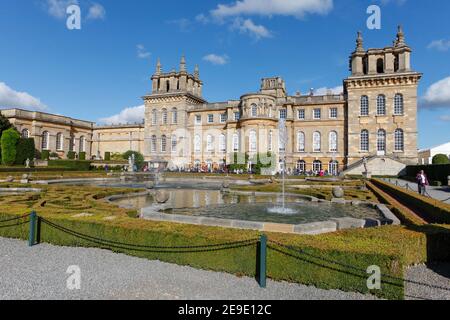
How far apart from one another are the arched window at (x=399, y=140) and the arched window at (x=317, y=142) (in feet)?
30.4

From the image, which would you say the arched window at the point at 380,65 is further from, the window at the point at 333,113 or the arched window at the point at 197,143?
the arched window at the point at 197,143

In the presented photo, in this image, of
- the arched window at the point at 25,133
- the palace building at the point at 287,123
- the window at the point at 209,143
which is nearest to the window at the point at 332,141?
the palace building at the point at 287,123

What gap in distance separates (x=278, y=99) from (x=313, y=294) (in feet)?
142

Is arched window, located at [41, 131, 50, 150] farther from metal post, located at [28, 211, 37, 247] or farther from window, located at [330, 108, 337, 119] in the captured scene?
metal post, located at [28, 211, 37, 247]

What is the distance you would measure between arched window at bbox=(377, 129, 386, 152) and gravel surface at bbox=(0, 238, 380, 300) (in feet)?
127

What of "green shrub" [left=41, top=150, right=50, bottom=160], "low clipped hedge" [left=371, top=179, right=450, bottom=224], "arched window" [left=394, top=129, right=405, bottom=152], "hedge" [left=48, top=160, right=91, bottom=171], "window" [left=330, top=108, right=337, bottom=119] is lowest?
"low clipped hedge" [left=371, top=179, right=450, bottom=224]

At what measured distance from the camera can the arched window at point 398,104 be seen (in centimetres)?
3809

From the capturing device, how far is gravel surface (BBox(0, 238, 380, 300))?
15.6 ft

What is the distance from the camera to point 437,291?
16.2 ft

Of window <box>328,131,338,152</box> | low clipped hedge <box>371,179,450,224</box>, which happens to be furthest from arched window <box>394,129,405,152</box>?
low clipped hedge <box>371,179,450,224</box>

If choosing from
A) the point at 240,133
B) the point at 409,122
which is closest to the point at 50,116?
the point at 240,133

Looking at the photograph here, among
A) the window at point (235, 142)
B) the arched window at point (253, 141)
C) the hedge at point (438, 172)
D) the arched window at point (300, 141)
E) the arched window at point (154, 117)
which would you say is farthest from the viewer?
the arched window at point (154, 117)

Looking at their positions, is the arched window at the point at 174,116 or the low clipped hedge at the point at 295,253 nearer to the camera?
the low clipped hedge at the point at 295,253

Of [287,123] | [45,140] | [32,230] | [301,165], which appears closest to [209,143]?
[287,123]
